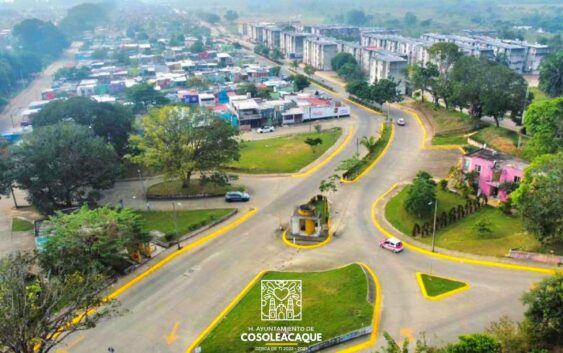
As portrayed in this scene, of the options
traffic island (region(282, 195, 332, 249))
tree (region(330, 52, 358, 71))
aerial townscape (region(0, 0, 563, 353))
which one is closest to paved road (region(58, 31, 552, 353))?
aerial townscape (region(0, 0, 563, 353))

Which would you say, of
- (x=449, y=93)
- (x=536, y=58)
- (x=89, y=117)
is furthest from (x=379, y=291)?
(x=536, y=58)

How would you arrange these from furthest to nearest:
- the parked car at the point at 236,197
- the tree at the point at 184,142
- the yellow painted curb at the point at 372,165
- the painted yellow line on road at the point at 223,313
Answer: the yellow painted curb at the point at 372,165 → the tree at the point at 184,142 → the parked car at the point at 236,197 → the painted yellow line on road at the point at 223,313

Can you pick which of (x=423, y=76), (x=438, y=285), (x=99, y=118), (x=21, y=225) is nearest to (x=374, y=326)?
(x=438, y=285)

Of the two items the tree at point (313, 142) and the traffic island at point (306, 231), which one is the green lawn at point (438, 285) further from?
the tree at point (313, 142)

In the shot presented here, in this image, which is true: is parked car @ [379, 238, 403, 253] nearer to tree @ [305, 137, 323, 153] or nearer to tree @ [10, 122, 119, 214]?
tree @ [305, 137, 323, 153]

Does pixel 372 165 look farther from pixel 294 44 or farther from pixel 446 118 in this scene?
pixel 294 44

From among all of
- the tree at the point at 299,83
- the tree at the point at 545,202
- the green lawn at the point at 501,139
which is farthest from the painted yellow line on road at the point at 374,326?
the tree at the point at 299,83
